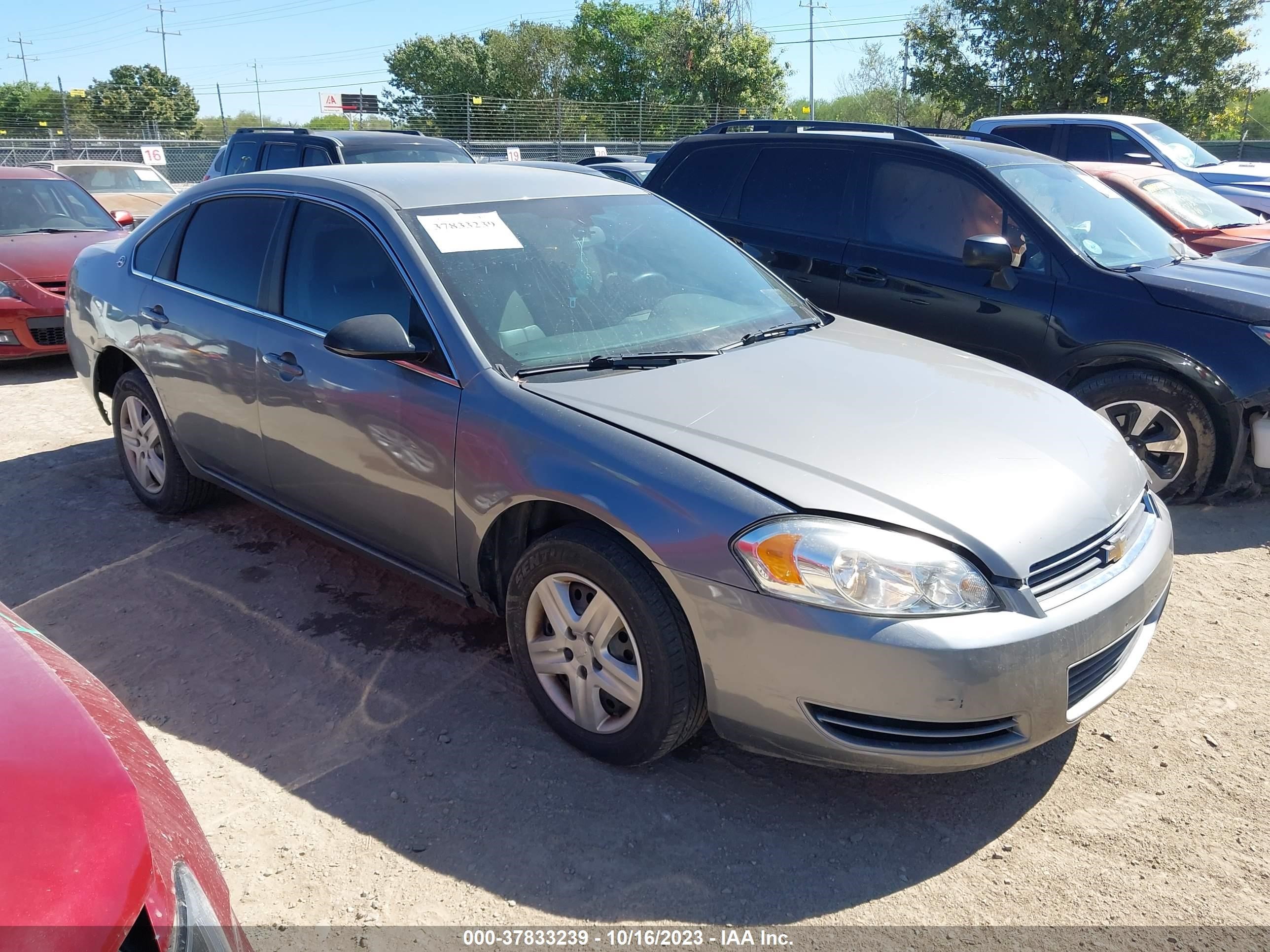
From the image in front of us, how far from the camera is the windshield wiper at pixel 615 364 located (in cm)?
320

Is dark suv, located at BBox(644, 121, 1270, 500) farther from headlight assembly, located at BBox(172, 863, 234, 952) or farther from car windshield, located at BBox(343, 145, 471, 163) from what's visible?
car windshield, located at BBox(343, 145, 471, 163)

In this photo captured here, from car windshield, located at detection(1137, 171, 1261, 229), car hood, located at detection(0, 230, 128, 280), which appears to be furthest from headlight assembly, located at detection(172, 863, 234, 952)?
car windshield, located at detection(1137, 171, 1261, 229)

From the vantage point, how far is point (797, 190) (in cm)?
632

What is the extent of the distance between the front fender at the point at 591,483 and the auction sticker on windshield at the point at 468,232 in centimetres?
60

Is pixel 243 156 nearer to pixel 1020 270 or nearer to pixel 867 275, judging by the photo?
pixel 867 275

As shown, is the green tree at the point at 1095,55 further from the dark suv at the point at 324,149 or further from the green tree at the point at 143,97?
the green tree at the point at 143,97

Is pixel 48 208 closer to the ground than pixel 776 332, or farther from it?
farther from it

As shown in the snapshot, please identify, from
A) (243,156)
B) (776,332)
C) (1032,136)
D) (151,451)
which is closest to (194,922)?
(776,332)

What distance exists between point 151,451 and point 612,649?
3.13 meters

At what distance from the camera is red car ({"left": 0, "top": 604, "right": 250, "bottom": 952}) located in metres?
1.30

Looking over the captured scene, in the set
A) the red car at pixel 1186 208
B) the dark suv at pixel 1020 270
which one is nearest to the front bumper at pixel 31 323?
the dark suv at pixel 1020 270

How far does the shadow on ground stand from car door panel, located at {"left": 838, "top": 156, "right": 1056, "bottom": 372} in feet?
9.57

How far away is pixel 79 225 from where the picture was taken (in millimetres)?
9133

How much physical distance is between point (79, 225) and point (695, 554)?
8.80 meters
